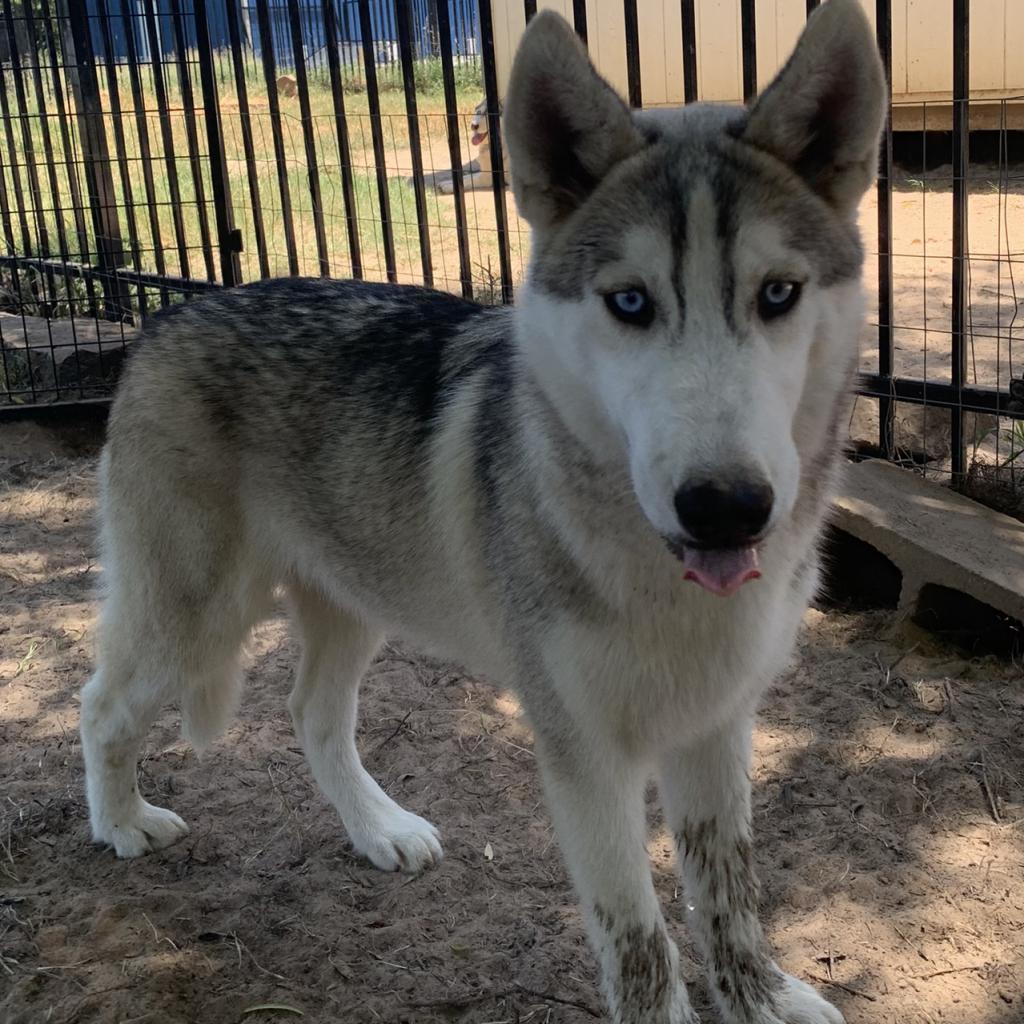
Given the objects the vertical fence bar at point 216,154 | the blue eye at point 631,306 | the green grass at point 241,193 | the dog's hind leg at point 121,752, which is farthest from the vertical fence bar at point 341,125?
the blue eye at point 631,306

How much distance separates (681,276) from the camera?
2.02 meters

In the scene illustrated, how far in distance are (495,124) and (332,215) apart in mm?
2080

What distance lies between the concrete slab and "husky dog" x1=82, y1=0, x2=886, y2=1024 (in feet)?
5.78

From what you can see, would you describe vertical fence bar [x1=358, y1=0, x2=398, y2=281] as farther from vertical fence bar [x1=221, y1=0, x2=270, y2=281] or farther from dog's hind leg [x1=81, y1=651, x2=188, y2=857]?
dog's hind leg [x1=81, y1=651, x2=188, y2=857]

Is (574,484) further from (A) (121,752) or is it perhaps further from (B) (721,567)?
(A) (121,752)

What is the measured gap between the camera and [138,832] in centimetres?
353

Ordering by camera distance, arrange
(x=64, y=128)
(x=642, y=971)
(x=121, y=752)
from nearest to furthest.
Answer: (x=642, y=971) → (x=121, y=752) → (x=64, y=128)

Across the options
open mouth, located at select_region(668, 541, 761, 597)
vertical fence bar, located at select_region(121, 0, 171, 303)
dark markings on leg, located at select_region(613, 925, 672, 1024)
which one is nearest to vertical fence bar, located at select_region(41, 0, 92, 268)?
vertical fence bar, located at select_region(121, 0, 171, 303)

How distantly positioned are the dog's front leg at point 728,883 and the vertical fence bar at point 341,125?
5.06m

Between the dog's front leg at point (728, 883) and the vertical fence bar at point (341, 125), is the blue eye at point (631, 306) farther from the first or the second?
the vertical fence bar at point (341, 125)

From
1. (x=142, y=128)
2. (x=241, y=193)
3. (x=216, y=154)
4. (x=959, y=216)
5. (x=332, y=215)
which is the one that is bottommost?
(x=959, y=216)

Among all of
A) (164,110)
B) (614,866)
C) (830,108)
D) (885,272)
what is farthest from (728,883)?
(164,110)

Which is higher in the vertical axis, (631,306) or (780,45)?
(780,45)

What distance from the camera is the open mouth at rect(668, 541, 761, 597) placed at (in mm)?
1997
